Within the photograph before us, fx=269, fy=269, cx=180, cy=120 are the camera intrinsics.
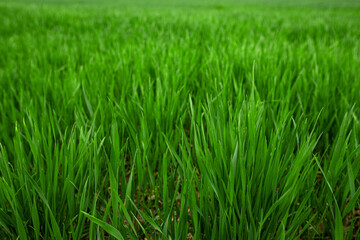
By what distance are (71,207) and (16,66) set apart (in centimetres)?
172

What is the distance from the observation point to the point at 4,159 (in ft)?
2.07

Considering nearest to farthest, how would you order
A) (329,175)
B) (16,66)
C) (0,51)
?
1. (329,175)
2. (16,66)
3. (0,51)

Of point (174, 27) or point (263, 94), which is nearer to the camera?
point (263, 94)

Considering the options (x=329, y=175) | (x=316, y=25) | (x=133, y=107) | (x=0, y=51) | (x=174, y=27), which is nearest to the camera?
(x=329, y=175)

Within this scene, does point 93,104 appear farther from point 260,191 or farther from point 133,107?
point 260,191

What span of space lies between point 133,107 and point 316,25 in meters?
4.13

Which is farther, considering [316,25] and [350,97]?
→ [316,25]

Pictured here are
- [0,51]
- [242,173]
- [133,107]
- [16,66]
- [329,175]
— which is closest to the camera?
[242,173]

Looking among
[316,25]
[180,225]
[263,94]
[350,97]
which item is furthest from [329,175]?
[316,25]

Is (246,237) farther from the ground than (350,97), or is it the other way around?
(350,97)

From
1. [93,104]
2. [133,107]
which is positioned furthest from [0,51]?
[133,107]

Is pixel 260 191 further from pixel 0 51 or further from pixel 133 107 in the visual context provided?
pixel 0 51

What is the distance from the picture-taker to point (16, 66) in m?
1.95

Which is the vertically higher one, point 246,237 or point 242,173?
point 242,173
